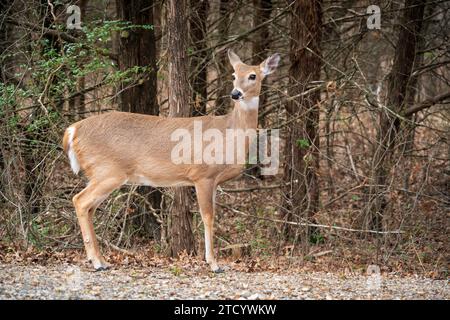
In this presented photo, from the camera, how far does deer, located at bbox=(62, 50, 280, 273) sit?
25.3 feet

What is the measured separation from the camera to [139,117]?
8.17 metres

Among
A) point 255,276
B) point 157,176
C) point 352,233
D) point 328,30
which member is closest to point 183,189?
point 157,176

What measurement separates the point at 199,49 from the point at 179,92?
3.96 meters

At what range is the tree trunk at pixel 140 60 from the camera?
416 inches

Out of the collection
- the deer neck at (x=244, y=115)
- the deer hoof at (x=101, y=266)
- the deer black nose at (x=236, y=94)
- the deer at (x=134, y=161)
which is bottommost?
the deer hoof at (x=101, y=266)

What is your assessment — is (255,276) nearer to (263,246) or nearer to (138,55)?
(263,246)

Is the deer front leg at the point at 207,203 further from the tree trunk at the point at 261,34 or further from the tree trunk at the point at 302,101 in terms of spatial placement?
the tree trunk at the point at 261,34

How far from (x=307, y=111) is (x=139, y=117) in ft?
8.14

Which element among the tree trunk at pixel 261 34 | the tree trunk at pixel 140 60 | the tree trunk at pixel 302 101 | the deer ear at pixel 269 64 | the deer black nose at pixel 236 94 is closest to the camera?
the deer black nose at pixel 236 94

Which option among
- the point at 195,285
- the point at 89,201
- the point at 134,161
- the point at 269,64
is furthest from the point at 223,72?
the point at 195,285

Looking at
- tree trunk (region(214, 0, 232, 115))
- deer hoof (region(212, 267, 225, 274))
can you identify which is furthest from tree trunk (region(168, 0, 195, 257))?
tree trunk (region(214, 0, 232, 115))

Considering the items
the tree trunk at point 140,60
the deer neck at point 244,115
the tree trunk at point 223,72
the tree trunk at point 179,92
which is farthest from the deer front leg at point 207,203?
the tree trunk at point 223,72

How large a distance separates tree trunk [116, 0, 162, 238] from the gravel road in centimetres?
341

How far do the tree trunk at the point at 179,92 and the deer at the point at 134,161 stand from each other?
374 mm
